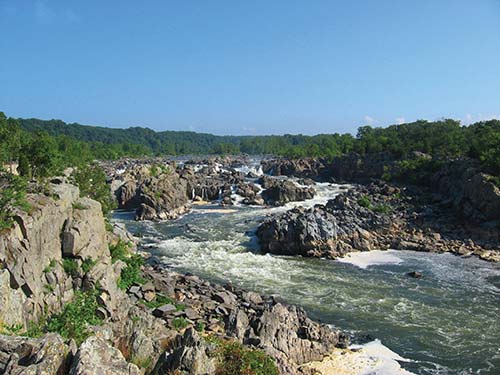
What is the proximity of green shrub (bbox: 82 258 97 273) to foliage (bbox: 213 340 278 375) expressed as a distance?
30.8 feet

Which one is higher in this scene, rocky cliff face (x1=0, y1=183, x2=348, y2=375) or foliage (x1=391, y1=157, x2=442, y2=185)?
foliage (x1=391, y1=157, x2=442, y2=185)

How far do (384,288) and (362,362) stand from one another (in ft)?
37.7

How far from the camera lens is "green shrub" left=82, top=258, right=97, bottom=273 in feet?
63.9

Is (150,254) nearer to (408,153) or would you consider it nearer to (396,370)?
(396,370)

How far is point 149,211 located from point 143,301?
106 ft

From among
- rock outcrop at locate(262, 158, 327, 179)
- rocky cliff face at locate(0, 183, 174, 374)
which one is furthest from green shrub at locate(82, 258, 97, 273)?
rock outcrop at locate(262, 158, 327, 179)

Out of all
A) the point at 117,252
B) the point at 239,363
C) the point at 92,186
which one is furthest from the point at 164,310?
the point at 92,186

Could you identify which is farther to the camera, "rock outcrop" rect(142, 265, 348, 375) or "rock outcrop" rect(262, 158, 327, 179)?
"rock outcrop" rect(262, 158, 327, 179)

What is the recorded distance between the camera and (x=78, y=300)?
1798 cm

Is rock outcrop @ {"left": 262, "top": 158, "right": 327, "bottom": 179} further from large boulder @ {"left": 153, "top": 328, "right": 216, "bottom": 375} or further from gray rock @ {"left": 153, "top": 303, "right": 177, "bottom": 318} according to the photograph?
large boulder @ {"left": 153, "top": 328, "right": 216, "bottom": 375}

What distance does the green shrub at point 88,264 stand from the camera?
766 inches

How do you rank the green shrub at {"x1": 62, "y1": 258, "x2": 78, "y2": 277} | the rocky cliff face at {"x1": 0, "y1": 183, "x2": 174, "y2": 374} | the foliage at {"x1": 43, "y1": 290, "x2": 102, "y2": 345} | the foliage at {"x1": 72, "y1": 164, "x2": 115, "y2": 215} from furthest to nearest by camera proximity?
the foliage at {"x1": 72, "y1": 164, "x2": 115, "y2": 215}
the green shrub at {"x1": 62, "y1": 258, "x2": 78, "y2": 277}
the foliage at {"x1": 43, "y1": 290, "x2": 102, "y2": 345}
the rocky cliff face at {"x1": 0, "y1": 183, "x2": 174, "y2": 374}

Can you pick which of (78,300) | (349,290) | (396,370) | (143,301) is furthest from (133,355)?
(349,290)

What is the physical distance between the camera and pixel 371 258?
36969mm
